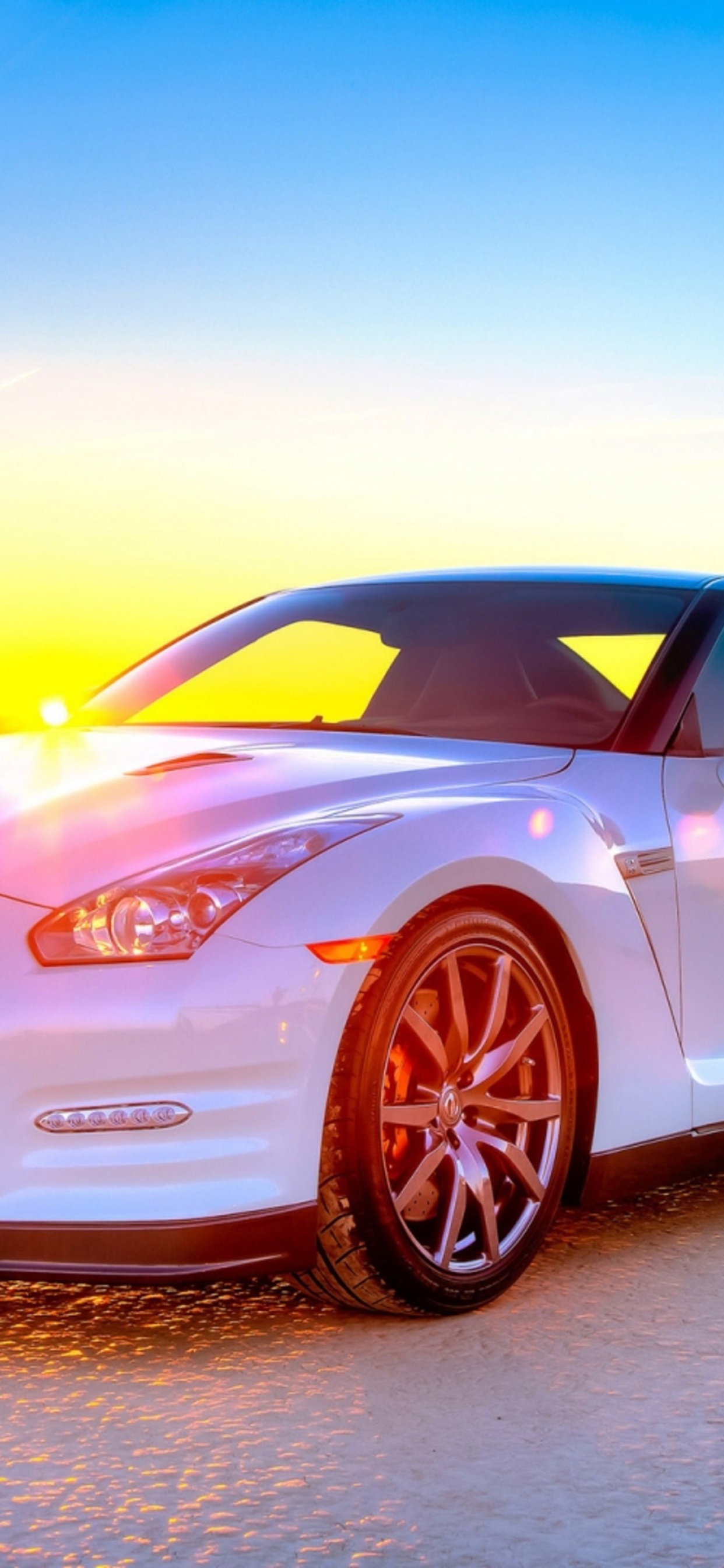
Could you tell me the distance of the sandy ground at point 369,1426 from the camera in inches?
115

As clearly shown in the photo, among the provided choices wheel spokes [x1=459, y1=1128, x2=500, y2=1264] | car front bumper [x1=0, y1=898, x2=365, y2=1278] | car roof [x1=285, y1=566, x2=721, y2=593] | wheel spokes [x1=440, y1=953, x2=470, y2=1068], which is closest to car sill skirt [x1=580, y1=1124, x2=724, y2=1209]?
wheel spokes [x1=459, y1=1128, x2=500, y2=1264]

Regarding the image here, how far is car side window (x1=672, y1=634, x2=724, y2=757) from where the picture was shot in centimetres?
504

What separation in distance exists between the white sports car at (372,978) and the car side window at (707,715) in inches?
0.4

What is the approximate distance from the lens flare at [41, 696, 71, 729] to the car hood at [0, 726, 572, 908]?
2.61 feet

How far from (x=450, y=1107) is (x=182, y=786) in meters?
0.86

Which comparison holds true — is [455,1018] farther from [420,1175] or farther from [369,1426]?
[369,1426]

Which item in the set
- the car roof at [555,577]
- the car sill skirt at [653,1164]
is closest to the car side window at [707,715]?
the car roof at [555,577]

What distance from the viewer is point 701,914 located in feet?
15.5

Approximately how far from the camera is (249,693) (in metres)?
5.98

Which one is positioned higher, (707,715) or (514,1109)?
(707,715)

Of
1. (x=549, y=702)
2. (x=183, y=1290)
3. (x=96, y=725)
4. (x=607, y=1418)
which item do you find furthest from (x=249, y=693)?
(x=607, y=1418)

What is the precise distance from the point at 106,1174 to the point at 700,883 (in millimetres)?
1689

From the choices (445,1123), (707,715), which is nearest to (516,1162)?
(445,1123)

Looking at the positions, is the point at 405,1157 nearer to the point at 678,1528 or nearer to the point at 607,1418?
the point at 607,1418
